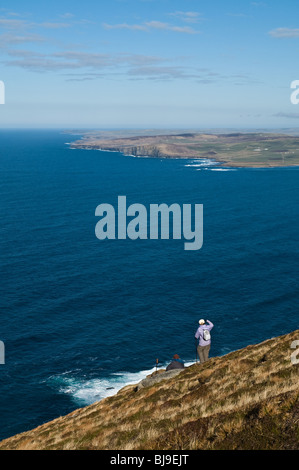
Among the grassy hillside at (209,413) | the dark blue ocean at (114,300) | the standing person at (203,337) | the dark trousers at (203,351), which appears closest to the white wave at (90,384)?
the dark blue ocean at (114,300)

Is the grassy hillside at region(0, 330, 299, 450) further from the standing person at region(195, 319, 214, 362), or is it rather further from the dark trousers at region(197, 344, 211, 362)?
the standing person at region(195, 319, 214, 362)

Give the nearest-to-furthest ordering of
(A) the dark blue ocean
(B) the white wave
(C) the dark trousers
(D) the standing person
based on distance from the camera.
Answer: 1. (D) the standing person
2. (C) the dark trousers
3. (B) the white wave
4. (A) the dark blue ocean

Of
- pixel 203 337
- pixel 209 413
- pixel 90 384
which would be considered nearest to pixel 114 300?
pixel 90 384

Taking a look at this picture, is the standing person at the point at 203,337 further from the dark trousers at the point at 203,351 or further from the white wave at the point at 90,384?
the white wave at the point at 90,384

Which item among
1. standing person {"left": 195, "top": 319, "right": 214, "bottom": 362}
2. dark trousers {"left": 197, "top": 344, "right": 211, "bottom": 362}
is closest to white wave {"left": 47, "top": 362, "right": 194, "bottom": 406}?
dark trousers {"left": 197, "top": 344, "right": 211, "bottom": 362}

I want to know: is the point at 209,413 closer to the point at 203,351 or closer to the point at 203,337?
the point at 203,337
